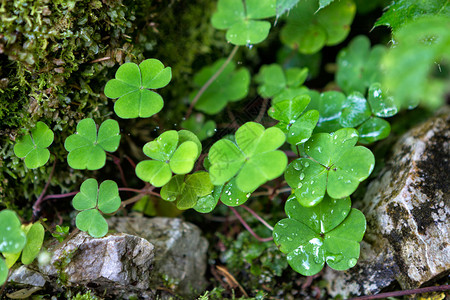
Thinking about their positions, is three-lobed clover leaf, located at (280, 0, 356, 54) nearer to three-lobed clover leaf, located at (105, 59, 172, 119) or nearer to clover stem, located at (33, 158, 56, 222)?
three-lobed clover leaf, located at (105, 59, 172, 119)

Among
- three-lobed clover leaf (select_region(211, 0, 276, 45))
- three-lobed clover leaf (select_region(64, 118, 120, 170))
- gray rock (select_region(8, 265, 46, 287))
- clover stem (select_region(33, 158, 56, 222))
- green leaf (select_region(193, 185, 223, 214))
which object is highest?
three-lobed clover leaf (select_region(211, 0, 276, 45))

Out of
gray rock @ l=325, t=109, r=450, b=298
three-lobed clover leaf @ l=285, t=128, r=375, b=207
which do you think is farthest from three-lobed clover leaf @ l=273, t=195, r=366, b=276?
gray rock @ l=325, t=109, r=450, b=298

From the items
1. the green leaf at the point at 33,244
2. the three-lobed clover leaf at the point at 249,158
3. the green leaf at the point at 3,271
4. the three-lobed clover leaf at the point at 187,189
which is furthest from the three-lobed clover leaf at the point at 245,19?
the green leaf at the point at 3,271

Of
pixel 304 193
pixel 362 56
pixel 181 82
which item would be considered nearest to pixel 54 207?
pixel 181 82

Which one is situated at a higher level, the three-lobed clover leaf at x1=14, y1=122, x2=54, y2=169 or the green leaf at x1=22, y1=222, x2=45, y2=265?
the three-lobed clover leaf at x1=14, y1=122, x2=54, y2=169

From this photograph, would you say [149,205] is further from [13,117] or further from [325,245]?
[325,245]

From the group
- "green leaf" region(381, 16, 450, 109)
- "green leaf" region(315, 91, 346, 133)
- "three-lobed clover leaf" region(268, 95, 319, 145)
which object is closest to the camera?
"green leaf" region(381, 16, 450, 109)
